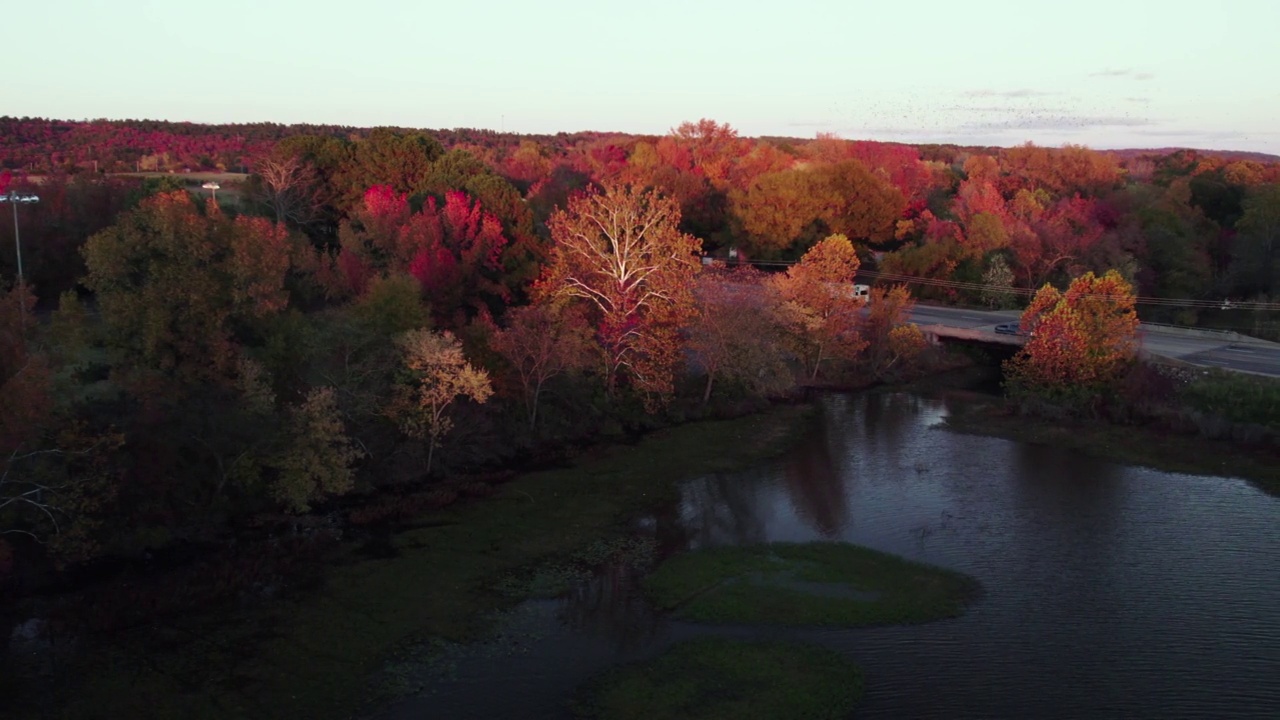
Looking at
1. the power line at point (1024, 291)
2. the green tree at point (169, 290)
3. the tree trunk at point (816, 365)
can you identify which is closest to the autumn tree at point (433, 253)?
the green tree at point (169, 290)

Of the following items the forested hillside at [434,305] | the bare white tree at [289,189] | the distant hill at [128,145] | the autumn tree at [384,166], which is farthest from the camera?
the distant hill at [128,145]

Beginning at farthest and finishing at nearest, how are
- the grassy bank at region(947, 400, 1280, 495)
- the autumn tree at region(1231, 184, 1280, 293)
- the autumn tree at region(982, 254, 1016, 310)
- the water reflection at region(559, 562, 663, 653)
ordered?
1. the autumn tree at region(1231, 184, 1280, 293)
2. the autumn tree at region(982, 254, 1016, 310)
3. the grassy bank at region(947, 400, 1280, 495)
4. the water reflection at region(559, 562, 663, 653)

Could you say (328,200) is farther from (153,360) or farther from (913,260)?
(913,260)

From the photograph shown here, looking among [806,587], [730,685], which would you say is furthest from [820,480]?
[730,685]

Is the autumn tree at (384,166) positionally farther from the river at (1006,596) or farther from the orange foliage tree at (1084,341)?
the orange foliage tree at (1084,341)

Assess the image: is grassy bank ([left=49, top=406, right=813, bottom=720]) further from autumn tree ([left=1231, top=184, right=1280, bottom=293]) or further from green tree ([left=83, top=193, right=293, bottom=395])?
autumn tree ([left=1231, top=184, right=1280, bottom=293])

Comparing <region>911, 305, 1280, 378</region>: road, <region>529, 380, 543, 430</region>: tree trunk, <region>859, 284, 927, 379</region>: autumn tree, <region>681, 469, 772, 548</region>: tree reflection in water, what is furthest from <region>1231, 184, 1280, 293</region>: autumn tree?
<region>529, 380, 543, 430</region>: tree trunk
